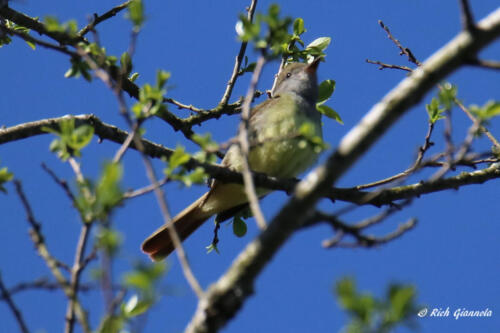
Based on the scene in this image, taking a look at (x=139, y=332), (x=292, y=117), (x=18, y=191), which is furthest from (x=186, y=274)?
(x=292, y=117)

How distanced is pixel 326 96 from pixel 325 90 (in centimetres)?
6

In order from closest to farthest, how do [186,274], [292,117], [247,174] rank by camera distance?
[186,274]
[247,174]
[292,117]

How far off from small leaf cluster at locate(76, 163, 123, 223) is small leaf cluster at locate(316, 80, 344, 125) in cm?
339

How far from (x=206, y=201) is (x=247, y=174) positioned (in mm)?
3608

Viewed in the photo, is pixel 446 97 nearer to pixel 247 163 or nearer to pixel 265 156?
pixel 247 163

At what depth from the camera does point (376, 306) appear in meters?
2.52

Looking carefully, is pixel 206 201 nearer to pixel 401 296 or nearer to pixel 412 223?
pixel 412 223

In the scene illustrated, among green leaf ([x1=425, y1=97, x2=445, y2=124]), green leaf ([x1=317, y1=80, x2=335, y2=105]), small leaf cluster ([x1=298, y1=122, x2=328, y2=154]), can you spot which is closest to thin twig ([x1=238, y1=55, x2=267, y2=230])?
small leaf cluster ([x1=298, y1=122, x2=328, y2=154])

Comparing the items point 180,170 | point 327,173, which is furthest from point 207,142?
point 327,173

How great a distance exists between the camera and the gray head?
6.77 m

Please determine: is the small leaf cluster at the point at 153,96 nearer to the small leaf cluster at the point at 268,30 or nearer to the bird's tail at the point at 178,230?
the small leaf cluster at the point at 268,30

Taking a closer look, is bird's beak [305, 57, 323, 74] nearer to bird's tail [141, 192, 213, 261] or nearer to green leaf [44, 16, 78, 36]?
bird's tail [141, 192, 213, 261]

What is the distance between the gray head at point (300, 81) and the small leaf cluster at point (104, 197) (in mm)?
3852

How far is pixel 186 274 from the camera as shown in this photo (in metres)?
2.77
